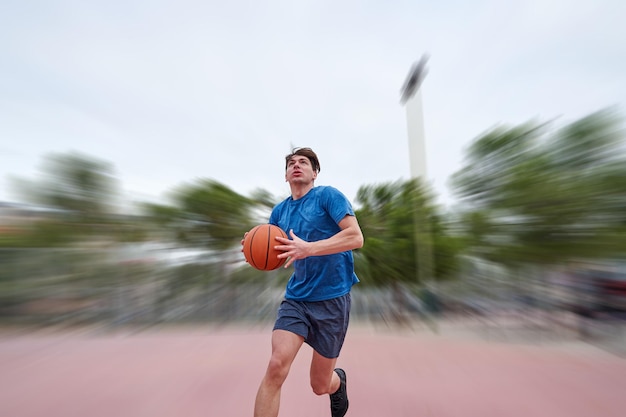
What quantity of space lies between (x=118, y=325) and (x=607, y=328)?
10392 millimetres

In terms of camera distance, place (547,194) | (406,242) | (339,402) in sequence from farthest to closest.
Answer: (406,242), (547,194), (339,402)

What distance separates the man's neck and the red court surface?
5.58ft

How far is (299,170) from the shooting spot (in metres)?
2.26

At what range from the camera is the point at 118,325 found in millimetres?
8703

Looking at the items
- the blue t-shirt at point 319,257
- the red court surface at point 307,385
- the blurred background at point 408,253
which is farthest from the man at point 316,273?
the blurred background at point 408,253

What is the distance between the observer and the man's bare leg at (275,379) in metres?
1.79

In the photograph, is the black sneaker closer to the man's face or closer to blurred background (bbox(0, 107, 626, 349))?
the man's face

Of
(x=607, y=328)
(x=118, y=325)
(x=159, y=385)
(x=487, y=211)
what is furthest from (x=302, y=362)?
(x=487, y=211)

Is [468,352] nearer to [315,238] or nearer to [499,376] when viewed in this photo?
[499,376]

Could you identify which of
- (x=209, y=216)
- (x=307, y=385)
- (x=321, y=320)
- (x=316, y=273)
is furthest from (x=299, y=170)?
(x=209, y=216)

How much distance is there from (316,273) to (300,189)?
1.68 ft

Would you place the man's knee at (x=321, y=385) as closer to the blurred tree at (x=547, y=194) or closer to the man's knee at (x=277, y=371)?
the man's knee at (x=277, y=371)

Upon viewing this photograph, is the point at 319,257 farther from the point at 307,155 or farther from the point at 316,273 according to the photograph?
the point at 307,155

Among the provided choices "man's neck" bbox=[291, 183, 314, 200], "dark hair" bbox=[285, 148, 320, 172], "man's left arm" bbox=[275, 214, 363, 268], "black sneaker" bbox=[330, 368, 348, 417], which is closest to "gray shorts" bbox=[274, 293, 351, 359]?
"man's left arm" bbox=[275, 214, 363, 268]
